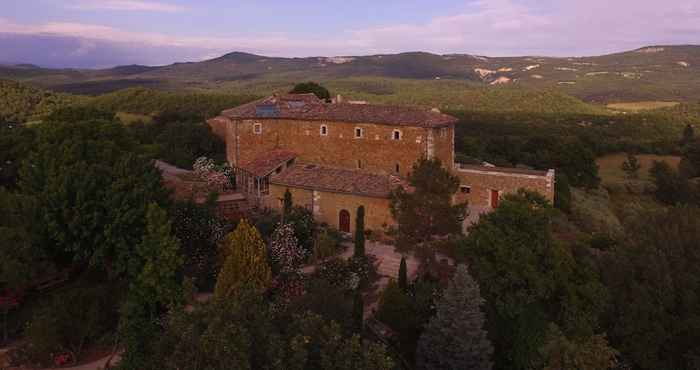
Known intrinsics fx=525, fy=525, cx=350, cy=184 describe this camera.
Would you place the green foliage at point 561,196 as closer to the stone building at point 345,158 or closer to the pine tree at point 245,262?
the stone building at point 345,158

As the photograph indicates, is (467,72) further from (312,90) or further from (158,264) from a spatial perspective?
(158,264)

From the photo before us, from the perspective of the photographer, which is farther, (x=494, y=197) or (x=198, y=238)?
(x=494, y=197)

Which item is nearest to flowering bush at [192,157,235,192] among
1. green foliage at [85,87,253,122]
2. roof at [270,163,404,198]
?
roof at [270,163,404,198]

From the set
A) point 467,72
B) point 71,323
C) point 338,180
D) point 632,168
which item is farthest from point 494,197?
point 467,72

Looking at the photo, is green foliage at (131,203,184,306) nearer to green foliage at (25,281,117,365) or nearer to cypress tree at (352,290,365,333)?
green foliage at (25,281,117,365)

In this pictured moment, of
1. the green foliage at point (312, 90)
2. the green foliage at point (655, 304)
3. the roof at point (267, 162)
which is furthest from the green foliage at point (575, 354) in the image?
the green foliage at point (312, 90)

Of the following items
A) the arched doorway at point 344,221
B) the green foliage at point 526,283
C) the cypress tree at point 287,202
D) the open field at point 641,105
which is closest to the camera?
the green foliage at point 526,283

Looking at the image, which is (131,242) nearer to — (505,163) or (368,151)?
(368,151)
